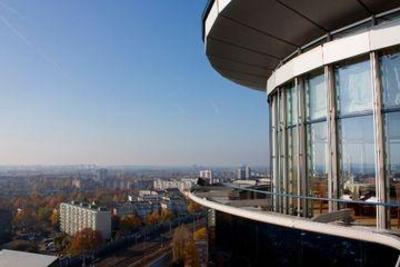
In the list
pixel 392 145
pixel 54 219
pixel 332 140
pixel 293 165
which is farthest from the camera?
pixel 54 219

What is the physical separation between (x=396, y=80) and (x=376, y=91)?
403 mm

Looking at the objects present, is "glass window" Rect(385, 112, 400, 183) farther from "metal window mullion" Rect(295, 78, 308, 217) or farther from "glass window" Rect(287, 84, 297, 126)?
"glass window" Rect(287, 84, 297, 126)

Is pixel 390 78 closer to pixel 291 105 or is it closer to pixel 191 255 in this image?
pixel 291 105

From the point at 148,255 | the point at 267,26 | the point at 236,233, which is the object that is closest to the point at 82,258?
the point at 148,255

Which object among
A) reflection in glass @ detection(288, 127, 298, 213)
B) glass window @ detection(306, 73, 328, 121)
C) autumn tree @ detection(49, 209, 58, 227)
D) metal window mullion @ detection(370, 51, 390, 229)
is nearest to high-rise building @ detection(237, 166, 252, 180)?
reflection in glass @ detection(288, 127, 298, 213)

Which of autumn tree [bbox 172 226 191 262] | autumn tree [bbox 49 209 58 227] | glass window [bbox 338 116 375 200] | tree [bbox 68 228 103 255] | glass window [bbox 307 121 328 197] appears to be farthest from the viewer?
autumn tree [bbox 49 209 58 227]

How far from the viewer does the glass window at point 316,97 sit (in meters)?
9.70

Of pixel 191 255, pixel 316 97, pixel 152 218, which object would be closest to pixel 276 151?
pixel 316 97

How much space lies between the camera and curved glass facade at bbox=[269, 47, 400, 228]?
823 centimetres

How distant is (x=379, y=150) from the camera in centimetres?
829

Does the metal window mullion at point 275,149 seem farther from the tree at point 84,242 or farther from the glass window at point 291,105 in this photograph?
the tree at point 84,242

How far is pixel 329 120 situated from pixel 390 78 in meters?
1.57

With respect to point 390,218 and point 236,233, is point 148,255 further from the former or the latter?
point 390,218

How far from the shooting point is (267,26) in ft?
33.3
